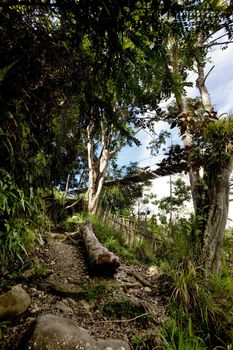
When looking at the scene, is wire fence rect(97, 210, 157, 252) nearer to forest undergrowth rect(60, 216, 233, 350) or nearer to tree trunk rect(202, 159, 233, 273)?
forest undergrowth rect(60, 216, 233, 350)

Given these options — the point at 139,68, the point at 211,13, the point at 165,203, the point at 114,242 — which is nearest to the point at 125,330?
the point at 139,68

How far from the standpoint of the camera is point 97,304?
10.2 feet

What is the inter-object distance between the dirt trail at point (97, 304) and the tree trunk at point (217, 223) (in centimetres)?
91

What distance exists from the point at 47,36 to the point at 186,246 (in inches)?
123

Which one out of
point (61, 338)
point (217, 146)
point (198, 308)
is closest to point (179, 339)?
point (198, 308)

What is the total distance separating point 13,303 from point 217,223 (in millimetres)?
2754

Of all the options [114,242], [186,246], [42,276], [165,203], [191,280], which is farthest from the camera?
[165,203]

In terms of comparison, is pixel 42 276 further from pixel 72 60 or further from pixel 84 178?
pixel 84 178

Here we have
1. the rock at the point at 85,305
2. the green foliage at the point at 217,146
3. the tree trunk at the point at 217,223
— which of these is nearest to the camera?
the rock at the point at 85,305

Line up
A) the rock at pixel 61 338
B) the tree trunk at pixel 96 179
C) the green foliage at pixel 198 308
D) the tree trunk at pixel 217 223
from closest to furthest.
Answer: the rock at pixel 61 338 → the green foliage at pixel 198 308 → the tree trunk at pixel 217 223 → the tree trunk at pixel 96 179

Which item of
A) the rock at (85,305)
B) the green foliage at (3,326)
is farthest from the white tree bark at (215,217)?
the green foliage at (3,326)

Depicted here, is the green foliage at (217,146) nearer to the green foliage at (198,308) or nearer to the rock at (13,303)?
the green foliage at (198,308)

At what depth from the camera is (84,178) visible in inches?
582

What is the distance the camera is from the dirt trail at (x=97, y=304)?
8.39 feet
